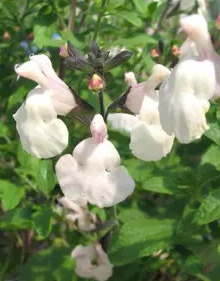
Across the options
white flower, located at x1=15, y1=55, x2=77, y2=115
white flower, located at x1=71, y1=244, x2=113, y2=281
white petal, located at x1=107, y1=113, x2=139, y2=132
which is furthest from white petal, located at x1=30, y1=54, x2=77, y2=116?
white flower, located at x1=71, y1=244, x2=113, y2=281

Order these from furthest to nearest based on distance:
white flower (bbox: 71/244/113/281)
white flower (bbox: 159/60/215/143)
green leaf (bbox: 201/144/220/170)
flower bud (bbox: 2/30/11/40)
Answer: flower bud (bbox: 2/30/11/40) < white flower (bbox: 71/244/113/281) < green leaf (bbox: 201/144/220/170) < white flower (bbox: 159/60/215/143)

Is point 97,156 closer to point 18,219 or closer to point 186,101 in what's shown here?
point 186,101

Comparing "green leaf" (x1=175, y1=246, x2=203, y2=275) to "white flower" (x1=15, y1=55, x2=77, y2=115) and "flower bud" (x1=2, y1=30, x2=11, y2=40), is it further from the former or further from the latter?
"flower bud" (x1=2, y1=30, x2=11, y2=40)

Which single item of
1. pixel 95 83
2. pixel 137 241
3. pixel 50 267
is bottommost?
pixel 50 267

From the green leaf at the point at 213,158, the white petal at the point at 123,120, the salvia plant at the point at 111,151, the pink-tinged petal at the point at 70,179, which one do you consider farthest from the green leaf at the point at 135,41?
the pink-tinged petal at the point at 70,179

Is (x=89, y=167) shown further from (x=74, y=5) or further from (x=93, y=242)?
(x=74, y=5)

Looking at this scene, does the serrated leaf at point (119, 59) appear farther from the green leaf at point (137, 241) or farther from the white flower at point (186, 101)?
the green leaf at point (137, 241)

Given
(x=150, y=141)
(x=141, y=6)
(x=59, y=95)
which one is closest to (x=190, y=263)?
(x=150, y=141)
